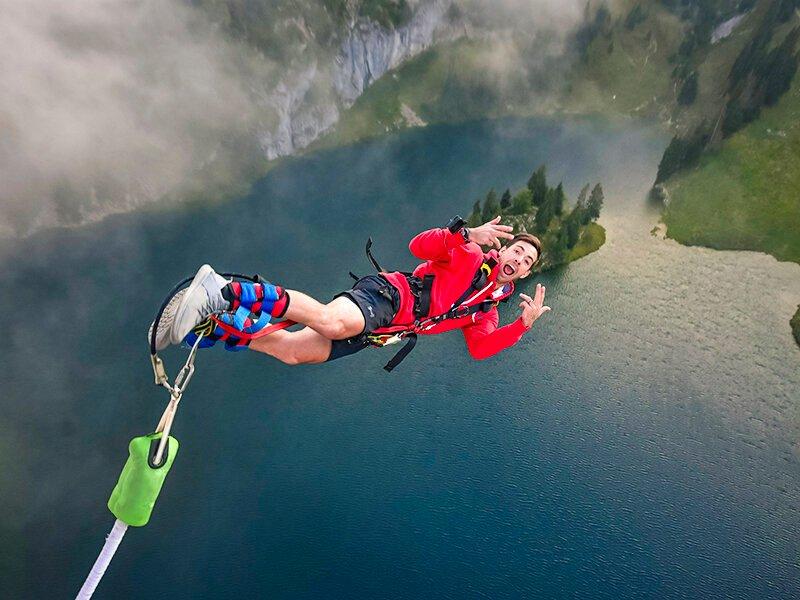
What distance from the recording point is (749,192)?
1484 inches

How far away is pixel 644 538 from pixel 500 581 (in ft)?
16.3

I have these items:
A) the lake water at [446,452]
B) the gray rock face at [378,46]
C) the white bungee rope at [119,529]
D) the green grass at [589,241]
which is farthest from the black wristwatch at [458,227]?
the gray rock face at [378,46]

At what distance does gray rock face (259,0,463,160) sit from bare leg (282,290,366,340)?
53.1m

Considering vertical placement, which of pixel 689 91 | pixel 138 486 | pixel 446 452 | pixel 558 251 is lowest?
pixel 138 486

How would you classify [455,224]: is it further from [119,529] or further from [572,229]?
[572,229]

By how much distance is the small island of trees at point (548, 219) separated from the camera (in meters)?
31.7

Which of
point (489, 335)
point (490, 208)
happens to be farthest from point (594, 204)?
point (489, 335)

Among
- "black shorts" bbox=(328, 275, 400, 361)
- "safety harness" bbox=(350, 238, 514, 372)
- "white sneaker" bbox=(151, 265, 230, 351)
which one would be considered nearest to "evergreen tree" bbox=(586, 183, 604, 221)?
"safety harness" bbox=(350, 238, 514, 372)

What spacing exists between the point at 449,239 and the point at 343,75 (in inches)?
2575

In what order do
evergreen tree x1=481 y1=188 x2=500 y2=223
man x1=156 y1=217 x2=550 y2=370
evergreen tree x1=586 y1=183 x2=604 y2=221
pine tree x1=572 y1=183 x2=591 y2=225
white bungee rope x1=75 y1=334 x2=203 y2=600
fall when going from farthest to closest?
1. evergreen tree x1=586 y1=183 x2=604 y2=221
2. pine tree x1=572 y1=183 x2=591 y2=225
3. evergreen tree x1=481 y1=188 x2=500 y2=223
4. man x1=156 y1=217 x2=550 y2=370
5. white bungee rope x1=75 y1=334 x2=203 y2=600

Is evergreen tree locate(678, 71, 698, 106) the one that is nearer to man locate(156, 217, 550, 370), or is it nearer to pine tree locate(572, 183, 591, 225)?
pine tree locate(572, 183, 591, 225)

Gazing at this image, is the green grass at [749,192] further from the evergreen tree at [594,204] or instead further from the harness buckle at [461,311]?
the harness buckle at [461,311]

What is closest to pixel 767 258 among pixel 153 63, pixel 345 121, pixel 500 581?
pixel 500 581

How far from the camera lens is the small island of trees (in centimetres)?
3166
